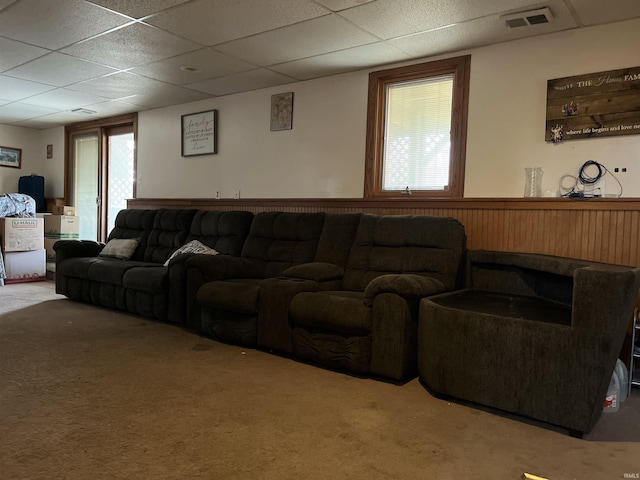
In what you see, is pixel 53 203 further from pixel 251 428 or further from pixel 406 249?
pixel 251 428

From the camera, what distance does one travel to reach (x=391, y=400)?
2469mm

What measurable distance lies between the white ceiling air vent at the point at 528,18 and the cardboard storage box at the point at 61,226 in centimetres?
629

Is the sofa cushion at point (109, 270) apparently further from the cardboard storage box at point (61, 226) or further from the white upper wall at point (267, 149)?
the cardboard storage box at point (61, 226)

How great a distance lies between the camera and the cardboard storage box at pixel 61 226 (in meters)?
6.79

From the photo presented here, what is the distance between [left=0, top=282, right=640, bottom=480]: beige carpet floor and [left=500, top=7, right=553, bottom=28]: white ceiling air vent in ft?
7.80

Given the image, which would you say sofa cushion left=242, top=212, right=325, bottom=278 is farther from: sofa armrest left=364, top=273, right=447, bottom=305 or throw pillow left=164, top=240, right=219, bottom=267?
sofa armrest left=364, top=273, right=447, bottom=305

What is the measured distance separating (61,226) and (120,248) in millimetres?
2287

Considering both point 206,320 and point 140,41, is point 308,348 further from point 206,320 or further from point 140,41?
point 140,41

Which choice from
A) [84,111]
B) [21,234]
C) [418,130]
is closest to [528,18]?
[418,130]

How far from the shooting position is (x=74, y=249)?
5191 mm

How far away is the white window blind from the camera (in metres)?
3.81

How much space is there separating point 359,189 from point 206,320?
5.75 ft

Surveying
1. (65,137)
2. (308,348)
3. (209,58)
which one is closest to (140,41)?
(209,58)

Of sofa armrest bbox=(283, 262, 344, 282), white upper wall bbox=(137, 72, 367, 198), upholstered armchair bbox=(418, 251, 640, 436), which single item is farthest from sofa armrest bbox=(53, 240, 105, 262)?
upholstered armchair bbox=(418, 251, 640, 436)
